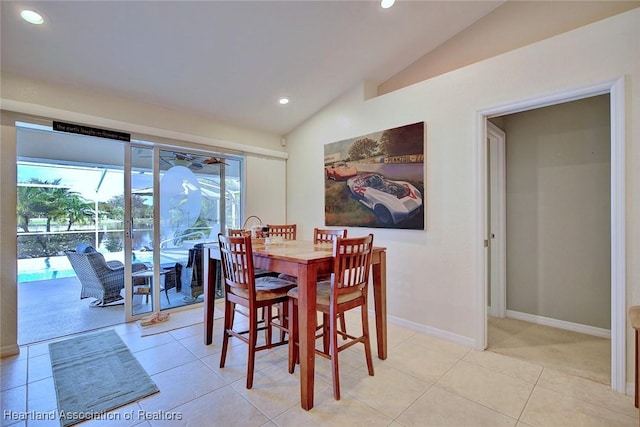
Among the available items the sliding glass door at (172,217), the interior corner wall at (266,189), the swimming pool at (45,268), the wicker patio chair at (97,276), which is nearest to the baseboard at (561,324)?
the interior corner wall at (266,189)

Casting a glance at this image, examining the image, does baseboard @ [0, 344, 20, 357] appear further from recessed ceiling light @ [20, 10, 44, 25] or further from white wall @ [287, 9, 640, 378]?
white wall @ [287, 9, 640, 378]

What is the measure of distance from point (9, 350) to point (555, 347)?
4918 mm

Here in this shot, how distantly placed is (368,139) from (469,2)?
61.0 inches

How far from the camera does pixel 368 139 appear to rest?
11.3ft

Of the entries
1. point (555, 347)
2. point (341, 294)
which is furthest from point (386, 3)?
point (555, 347)

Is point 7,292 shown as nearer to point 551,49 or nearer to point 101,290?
point 101,290

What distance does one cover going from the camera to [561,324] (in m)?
3.10

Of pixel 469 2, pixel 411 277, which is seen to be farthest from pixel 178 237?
pixel 469 2

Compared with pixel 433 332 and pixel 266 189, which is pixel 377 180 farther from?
pixel 266 189

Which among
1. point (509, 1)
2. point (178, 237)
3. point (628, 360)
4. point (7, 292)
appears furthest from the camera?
point (178, 237)

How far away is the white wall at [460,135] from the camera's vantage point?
6.50ft

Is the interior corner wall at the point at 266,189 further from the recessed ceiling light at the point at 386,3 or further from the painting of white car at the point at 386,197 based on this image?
the recessed ceiling light at the point at 386,3

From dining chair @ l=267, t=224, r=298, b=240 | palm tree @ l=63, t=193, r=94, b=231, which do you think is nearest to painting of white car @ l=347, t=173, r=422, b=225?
dining chair @ l=267, t=224, r=298, b=240

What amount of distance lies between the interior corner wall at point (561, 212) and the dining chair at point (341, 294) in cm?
230
